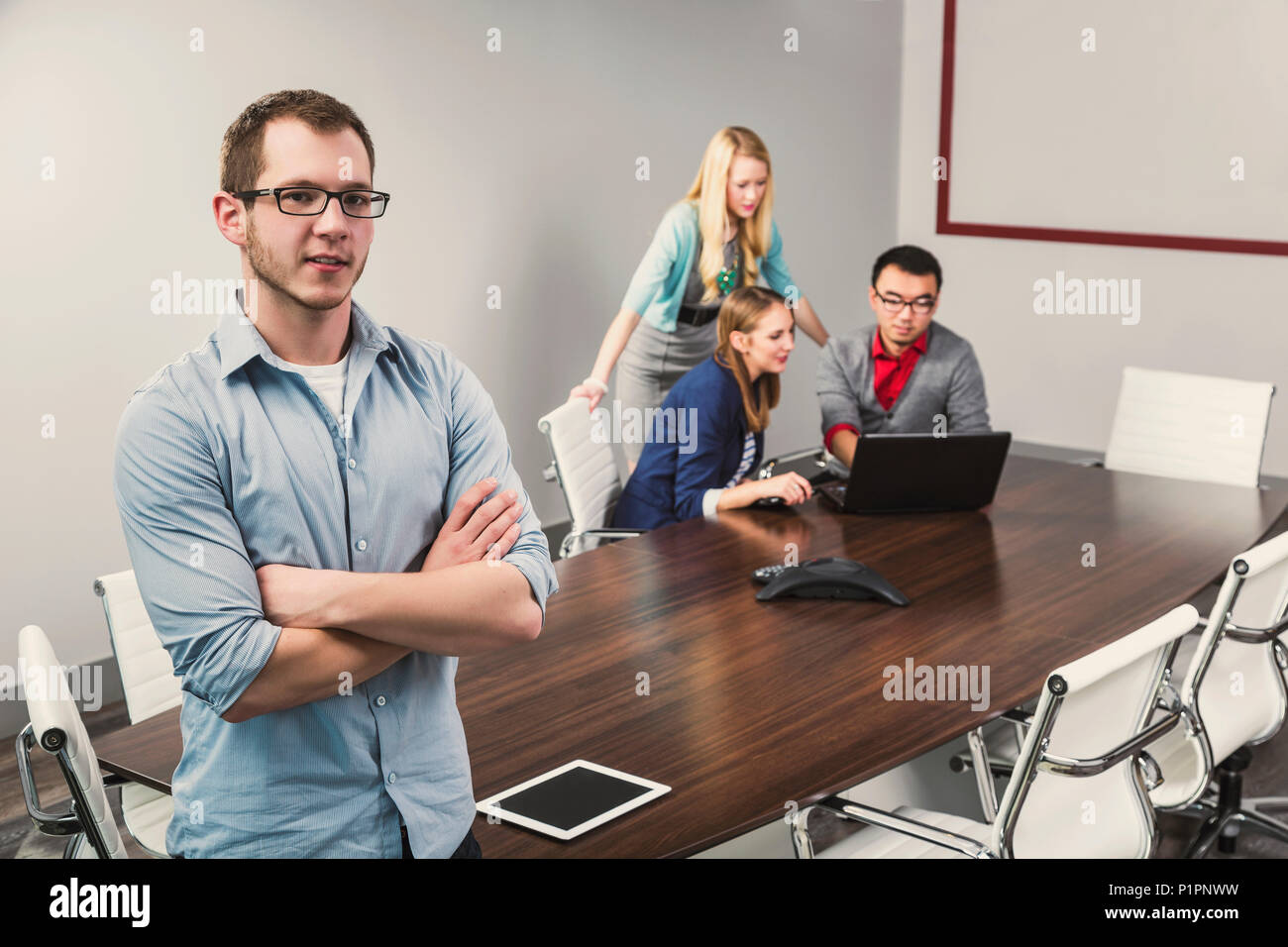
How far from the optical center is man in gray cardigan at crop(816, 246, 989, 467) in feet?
13.8

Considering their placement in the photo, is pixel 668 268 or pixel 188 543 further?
pixel 668 268

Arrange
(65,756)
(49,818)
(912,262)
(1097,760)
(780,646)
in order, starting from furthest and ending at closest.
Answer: (912,262) → (780,646) → (1097,760) → (49,818) → (65,756)

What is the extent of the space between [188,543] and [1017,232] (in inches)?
251

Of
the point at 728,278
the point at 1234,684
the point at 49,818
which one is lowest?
the point at 1234,684

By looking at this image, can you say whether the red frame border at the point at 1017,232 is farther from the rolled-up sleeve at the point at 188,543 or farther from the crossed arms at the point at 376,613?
the rolled-up sleeve at the point at 188,543

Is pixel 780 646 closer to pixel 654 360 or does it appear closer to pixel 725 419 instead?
pixel 725 419

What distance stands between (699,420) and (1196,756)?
61.2 inches

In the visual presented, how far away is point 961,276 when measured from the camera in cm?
751

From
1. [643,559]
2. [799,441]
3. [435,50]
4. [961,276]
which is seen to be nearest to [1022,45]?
[961,276]

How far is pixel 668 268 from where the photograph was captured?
196 inches

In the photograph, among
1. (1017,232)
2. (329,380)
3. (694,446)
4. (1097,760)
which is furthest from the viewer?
(1017,232)

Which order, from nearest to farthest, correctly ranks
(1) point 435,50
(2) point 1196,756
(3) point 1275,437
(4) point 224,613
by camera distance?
(4) point 224,613
(2) point 1196,756
(1) point 435,50
(3) point 1275,437

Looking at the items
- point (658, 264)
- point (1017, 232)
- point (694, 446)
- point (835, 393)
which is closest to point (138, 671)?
point (694, 446)
